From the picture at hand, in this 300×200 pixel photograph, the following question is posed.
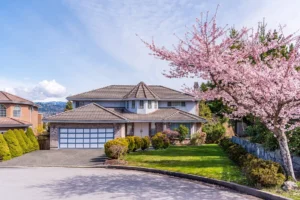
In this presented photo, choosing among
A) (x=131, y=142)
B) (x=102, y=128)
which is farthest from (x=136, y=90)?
(x=131, y=142)

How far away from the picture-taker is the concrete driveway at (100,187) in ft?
31.9

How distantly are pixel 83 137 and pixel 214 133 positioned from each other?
15736 millimetres

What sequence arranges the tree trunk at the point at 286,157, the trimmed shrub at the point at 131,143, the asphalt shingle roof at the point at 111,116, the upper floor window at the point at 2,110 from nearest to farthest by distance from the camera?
the tree trunk at the point at 286,157, the trimmed shrub at the point at 131,143, the asphalt shingle roof at the point at 111,116, the upper floor window at the point at 2,110

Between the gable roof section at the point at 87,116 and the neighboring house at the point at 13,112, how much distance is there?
647 centimetres

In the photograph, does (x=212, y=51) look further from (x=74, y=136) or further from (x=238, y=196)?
(x=74, y=136)

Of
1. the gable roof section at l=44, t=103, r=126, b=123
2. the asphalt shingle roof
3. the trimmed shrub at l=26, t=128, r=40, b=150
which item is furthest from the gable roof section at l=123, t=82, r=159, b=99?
the trimmed shrub at l=26, t=128, r=40, b=150

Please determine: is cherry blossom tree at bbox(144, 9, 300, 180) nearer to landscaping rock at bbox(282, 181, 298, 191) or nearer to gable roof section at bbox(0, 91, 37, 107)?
landscaping rock at bbox(282, 181, 298, 191)

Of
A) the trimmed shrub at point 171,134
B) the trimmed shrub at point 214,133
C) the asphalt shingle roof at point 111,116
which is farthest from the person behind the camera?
the trimmed shrub at point 214,133

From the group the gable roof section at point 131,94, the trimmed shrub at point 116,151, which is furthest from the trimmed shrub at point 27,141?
the trimmed shrub at point 116,151

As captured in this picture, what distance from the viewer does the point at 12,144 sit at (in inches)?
822

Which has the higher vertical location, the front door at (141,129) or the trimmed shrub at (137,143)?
the front door at (141,129)

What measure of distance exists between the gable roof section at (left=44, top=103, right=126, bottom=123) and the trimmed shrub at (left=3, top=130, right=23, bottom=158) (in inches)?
163

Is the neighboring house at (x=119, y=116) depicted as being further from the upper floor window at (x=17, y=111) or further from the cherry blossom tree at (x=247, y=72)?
the cherry blossom tree at (x=247, y=72)

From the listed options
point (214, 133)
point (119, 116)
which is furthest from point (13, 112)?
point (214, 133)
